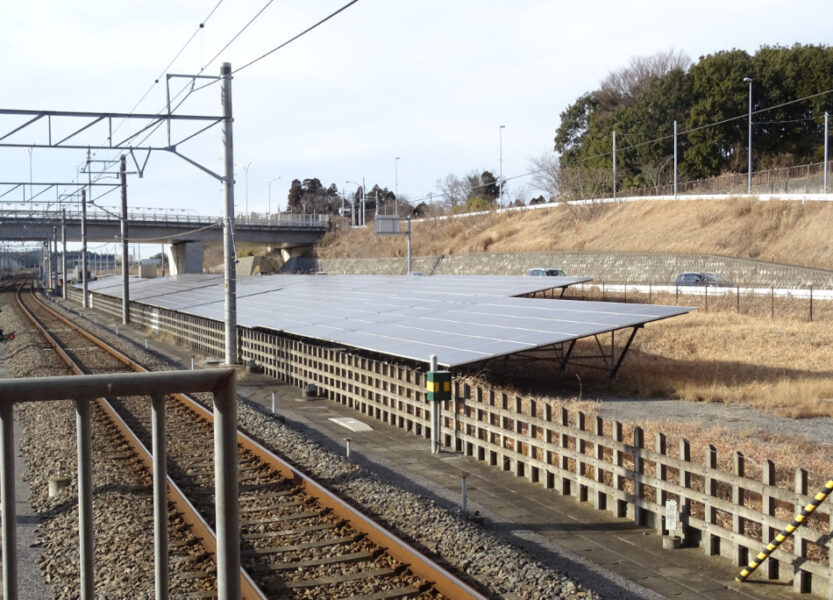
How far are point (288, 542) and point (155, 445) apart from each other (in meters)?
5.32

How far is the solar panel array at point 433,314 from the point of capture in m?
15.5

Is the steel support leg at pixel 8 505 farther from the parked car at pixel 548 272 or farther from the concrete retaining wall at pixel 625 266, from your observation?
the parked car at pixel 548 272

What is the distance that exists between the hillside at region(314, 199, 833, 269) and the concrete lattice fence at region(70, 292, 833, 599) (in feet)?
108

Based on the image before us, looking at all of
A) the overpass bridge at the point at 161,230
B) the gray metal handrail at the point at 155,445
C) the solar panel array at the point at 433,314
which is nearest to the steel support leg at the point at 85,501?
the gray metal handrail at the point at 155,445

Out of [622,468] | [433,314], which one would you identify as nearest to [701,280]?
[433,314]

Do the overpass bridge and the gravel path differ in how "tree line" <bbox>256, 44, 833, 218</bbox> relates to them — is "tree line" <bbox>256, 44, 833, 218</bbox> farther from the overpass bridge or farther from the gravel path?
the gravel path

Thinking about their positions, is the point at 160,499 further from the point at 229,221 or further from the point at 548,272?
the point at 548,272

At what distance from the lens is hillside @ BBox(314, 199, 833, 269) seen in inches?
1766

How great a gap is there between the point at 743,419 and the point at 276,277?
1166 inches

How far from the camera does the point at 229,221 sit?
20734 millimetres

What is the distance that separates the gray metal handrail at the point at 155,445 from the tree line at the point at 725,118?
211 feet

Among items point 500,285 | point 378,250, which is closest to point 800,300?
point 500,285

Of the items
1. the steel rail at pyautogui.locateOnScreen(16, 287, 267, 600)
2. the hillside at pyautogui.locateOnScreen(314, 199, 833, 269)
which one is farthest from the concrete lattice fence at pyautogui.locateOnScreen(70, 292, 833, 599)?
the hillside at pyautogui.locateOnScreen(314, 199, 833, 269)

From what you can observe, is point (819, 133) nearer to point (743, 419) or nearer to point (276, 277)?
point (276, 277)
